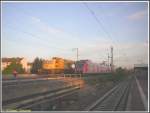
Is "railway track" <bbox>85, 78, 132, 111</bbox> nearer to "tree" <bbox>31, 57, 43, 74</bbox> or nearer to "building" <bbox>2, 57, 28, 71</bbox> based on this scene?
"building" <bbox>2, 57, 28, 71</bbox>

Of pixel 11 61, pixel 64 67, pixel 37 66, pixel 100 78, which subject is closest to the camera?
pixel 11 61

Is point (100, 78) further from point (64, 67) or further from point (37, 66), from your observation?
point (37, 66)

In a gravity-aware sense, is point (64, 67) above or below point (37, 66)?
below

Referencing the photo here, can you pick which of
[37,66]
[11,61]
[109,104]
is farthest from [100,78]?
[109,104]

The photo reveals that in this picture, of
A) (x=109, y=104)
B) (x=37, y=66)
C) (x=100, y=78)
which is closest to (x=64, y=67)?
(x=37, y=66)

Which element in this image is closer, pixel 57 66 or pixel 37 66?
pixel 57 66

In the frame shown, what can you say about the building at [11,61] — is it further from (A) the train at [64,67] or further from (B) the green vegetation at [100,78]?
(B) the green vegetation at [100,78]

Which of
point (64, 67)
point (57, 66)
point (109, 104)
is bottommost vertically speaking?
point (109, 104)

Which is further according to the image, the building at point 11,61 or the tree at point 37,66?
the tree at point 37,66

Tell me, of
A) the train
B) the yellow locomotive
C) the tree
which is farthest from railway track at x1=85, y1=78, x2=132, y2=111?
the tree

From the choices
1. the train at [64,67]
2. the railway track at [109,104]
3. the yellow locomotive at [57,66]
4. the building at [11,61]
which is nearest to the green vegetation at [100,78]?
the train at [64,67]

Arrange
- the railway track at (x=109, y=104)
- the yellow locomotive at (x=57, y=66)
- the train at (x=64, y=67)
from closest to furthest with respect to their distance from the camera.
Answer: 1. the railway track at (x=109, y=104)
2. the train at (x=64, y=67)
3. the yellow locomotive at (x=57, y=66)

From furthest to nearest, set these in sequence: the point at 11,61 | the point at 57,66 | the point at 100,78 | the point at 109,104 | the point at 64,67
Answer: the point at 57,66 → the point at 64,67 → the point at 100,78 → the point at 11,61 → the point at 109,104

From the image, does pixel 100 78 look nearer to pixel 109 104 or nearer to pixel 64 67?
pixel 64 67
